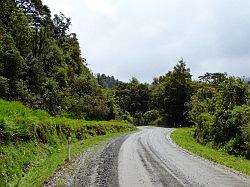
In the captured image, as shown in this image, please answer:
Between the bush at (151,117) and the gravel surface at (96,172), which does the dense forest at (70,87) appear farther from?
the gravel surface at (96,172)

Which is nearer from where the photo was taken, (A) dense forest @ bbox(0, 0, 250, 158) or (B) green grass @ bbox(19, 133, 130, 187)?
(B) green grass @ bbox(19, 133, 130, 187)

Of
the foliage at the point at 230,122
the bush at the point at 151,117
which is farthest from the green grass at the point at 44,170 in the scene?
the bush at the point at 151,117

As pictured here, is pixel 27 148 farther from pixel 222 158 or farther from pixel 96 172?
pixel 222 158

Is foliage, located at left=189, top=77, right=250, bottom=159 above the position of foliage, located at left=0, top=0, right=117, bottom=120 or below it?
below

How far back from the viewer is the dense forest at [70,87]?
130 ft

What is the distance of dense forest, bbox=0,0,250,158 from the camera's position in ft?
130

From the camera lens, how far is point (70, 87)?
67.2m

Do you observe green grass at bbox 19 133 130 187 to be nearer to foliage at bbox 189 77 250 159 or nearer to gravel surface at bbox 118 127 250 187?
gravel surface at bbox 118 127 250 187

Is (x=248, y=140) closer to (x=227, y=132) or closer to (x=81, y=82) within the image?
(x=227, y=132)

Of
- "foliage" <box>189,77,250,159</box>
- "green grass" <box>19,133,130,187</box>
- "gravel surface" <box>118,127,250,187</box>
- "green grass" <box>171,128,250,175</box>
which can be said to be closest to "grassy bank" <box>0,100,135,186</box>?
"green grass" <box>19,133,130,187</box>

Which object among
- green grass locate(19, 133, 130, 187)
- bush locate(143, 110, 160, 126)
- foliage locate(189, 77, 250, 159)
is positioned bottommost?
green grass locate(19, 133, 130, 187)

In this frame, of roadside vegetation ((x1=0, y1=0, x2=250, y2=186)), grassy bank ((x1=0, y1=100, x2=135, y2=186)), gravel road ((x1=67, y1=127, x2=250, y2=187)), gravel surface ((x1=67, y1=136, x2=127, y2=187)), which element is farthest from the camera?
roadside vegetation ((x1=0, y1=0, x2=250, y2=186))

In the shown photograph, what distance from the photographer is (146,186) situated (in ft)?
45.8

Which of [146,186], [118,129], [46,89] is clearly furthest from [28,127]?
[118,129]
